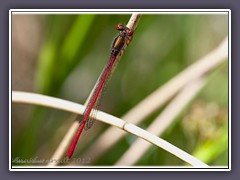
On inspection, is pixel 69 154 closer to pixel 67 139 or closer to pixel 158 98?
pixel 67 139

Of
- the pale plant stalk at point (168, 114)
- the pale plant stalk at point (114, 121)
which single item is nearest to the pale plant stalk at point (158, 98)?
the pale plant stalk at point (168, 114)

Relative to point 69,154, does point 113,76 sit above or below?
above

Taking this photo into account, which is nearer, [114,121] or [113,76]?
[114,121]

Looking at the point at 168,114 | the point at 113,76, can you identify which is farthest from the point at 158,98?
the point at 113,76

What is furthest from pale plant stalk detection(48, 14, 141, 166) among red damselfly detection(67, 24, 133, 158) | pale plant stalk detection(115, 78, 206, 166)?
pale plant stalk detection(115, 78, 206, 166)

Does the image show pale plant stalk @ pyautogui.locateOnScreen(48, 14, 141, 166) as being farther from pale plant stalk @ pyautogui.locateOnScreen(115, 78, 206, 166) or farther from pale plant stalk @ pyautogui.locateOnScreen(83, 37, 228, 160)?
pale plant stalk @ pyautogui.locateOnScreen(115, 78, 206, 166)
